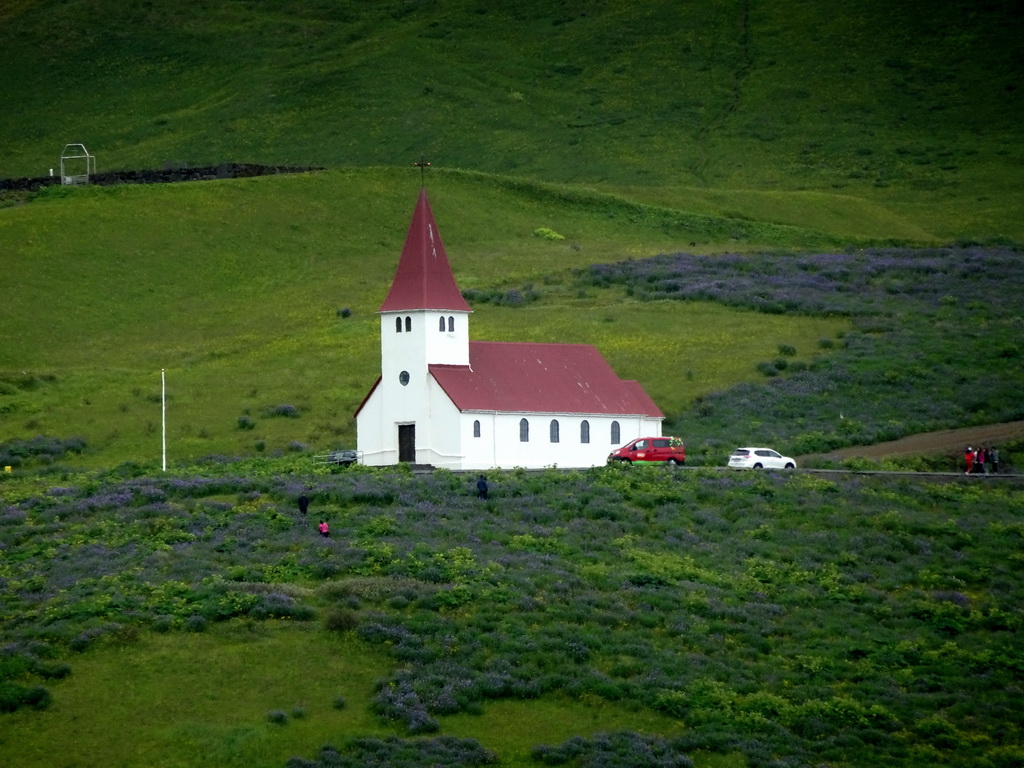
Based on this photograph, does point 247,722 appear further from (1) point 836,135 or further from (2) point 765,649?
(1) point 836,135

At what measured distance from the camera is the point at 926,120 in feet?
502

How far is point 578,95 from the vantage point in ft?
528

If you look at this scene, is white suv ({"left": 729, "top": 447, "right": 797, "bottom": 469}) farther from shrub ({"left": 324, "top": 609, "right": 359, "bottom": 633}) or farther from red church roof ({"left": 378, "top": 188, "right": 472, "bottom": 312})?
shrub ({"left": 324, "top": 609, "right": 359, "bottom": 633})

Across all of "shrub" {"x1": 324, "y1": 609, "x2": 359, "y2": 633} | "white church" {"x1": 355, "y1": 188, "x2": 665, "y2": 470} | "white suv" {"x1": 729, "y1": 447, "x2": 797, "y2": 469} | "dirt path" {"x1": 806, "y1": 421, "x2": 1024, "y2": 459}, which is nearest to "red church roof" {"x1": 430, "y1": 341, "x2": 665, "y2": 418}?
"white church" {"x1": 355, "y1": 188, "x2": 665, "y2": 470}

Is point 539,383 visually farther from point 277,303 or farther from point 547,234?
point 547,234

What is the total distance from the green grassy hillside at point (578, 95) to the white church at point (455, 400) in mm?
57378

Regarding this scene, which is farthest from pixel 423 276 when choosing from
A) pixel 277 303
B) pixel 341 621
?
pixel 277 303

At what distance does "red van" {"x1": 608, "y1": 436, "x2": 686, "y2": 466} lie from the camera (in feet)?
226

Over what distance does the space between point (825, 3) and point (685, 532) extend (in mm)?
124806

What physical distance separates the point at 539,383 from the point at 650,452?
5358 millimetres

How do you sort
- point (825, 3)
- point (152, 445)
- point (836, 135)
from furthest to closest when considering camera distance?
point (825, 3)
point (836, 135)
point (152, 445)

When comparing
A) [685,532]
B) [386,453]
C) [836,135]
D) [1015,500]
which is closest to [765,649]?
[685,532]

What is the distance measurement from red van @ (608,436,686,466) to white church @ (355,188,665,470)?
2243 millimetres

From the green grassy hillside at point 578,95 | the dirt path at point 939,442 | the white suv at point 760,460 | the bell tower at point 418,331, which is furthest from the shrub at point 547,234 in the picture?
the white suv at point 760,460
